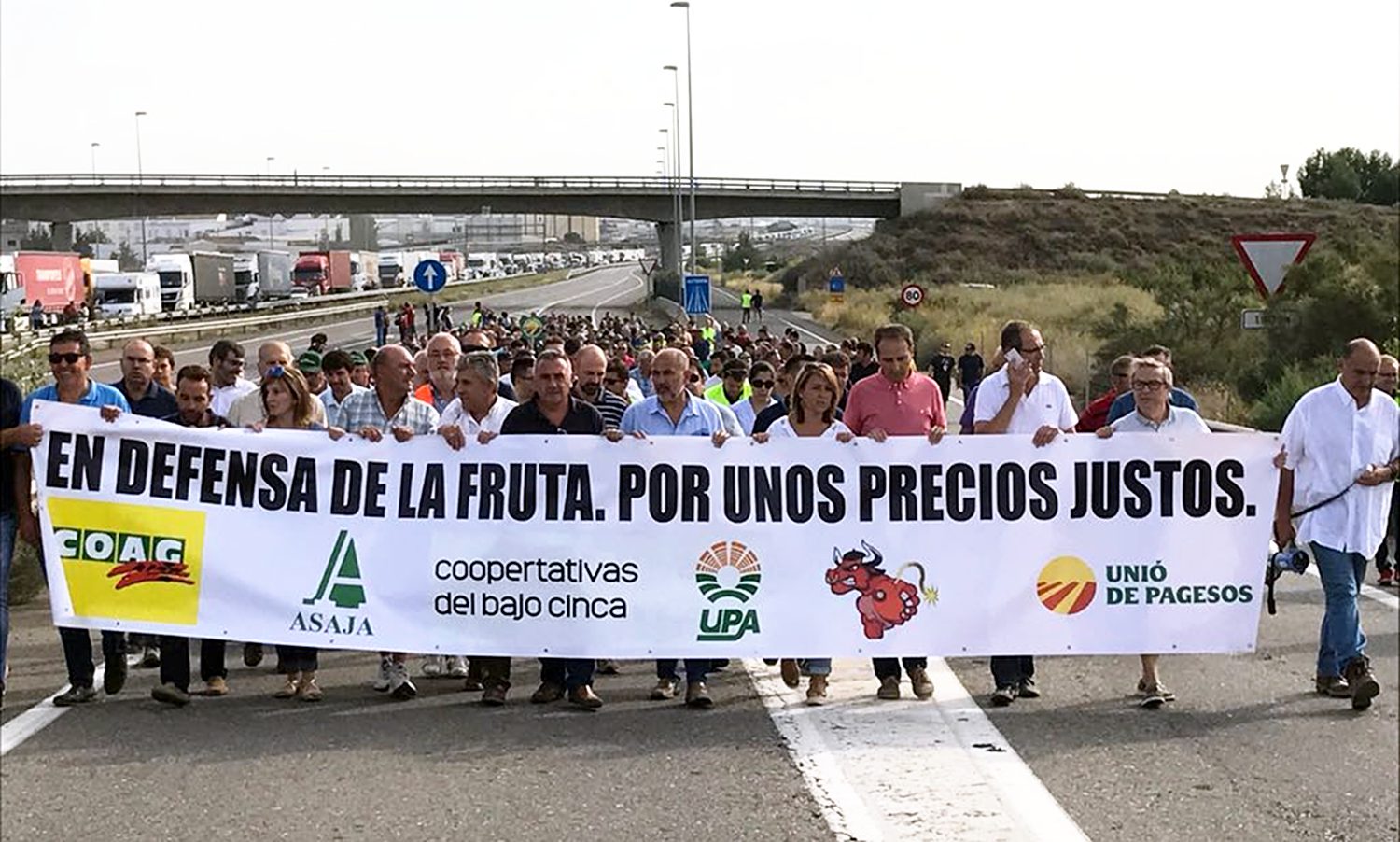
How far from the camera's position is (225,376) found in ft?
36.4

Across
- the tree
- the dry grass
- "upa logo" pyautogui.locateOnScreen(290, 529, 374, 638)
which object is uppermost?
the tree

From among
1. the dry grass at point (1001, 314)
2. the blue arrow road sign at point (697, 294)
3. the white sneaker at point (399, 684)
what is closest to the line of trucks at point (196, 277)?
the blue arrow road sign at point (697, 294)

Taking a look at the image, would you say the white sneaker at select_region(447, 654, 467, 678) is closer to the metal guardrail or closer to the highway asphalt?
the highway asphalt

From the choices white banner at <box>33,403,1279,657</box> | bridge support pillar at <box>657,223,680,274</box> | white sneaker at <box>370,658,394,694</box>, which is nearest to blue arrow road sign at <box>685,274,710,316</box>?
white sneaker at <box>370,658,394,694</box>

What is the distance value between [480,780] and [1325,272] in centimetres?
2454

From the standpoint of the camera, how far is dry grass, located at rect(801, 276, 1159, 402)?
37969 millimetres

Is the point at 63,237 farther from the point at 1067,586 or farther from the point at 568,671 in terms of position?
the point at 1067,586

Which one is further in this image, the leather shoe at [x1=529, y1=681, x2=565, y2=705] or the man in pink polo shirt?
the man in pink polo shirt

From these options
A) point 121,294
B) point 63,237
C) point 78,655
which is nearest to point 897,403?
point 78,655

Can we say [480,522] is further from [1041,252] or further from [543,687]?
[1041,252]

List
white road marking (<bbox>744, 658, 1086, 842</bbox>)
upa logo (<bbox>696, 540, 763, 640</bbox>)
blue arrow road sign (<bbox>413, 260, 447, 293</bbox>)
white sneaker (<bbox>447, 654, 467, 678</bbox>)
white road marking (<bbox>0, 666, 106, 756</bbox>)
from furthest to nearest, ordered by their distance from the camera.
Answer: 1. blue arrow road sign (<bbox>413, 260, 447, 293</bbox>)
2. white sneaker (<bbox>447, 654, 467, 678</bbox>)
3. upa logo (<bbox>696, 540, 763, 640</bbox>)
4. white road marking (<bbox>0, 666, 106, 756</bbox>)
5. white road marking (<bbox>744, 658, 1086, 842</bbox>)

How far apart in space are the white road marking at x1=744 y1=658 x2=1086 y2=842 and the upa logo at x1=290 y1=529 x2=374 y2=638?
210cm

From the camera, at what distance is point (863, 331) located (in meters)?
56.5

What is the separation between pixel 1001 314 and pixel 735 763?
49792 millimetres
